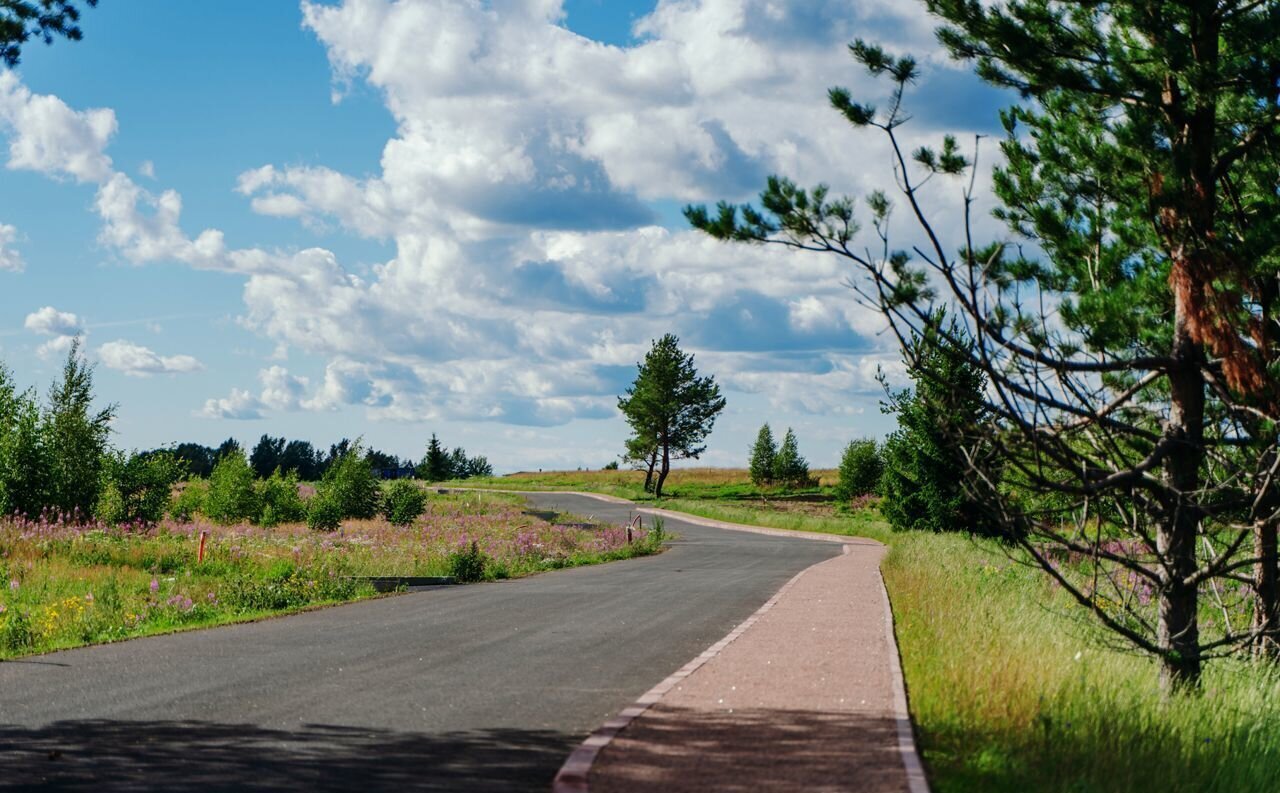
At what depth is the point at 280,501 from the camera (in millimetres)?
37906

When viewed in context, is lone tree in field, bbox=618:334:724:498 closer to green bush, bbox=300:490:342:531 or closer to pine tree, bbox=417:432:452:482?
pine tree, bbox=417:432:452:482

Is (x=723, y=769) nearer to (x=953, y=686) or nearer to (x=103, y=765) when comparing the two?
(x=953, y=686)

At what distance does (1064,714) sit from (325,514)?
2931cm

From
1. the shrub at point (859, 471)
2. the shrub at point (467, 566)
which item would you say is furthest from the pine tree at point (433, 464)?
the shrub at point (467, 566)

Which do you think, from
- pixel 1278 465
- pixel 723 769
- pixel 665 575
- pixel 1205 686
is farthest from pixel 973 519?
pixel 723 769

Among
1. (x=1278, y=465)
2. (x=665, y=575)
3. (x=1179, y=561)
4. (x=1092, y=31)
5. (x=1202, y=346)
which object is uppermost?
(x=1092, y=31)

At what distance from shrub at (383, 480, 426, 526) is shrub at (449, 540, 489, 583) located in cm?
1268

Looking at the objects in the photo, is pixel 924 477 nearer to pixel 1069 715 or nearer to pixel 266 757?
pixel 1069 715

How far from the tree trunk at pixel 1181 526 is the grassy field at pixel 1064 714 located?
14.3 inches

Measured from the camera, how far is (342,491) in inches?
1428

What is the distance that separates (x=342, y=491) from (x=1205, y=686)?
29.9m

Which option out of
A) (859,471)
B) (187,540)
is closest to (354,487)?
(187,540)

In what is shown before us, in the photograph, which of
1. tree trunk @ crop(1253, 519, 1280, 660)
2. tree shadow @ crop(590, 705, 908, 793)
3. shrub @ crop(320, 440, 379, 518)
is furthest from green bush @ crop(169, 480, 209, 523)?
tree trunk @ crop(1253, 519, 1280, 660)

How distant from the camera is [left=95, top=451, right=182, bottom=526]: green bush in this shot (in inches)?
1177
